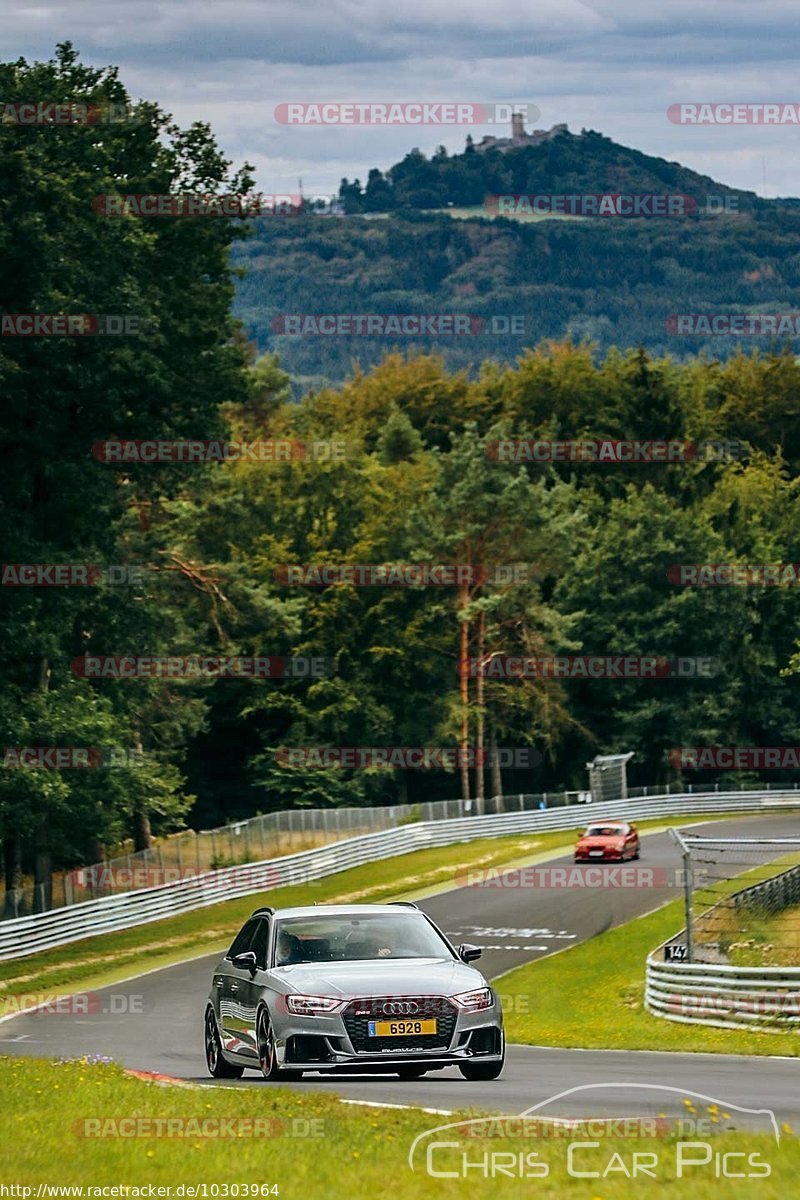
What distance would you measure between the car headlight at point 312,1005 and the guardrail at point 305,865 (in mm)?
27745

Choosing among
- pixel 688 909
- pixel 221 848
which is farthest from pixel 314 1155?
pixel 221 848

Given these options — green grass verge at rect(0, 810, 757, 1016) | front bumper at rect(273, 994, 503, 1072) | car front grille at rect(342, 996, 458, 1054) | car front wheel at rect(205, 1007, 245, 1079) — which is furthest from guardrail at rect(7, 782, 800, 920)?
car front grille at rect(342, 996, 458, 1054)

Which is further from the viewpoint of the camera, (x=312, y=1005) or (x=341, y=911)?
(x=341, y=911)

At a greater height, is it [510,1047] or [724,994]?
[510,1047]

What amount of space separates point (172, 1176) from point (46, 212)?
3231 cm

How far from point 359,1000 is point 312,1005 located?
1.26 ft

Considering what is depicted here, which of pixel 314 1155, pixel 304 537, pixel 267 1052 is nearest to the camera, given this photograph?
pixel 314 1155

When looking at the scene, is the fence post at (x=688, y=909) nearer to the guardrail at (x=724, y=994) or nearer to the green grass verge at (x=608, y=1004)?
the guardrail at (x=724, y=994)

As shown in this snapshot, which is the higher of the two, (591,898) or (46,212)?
(46,212)

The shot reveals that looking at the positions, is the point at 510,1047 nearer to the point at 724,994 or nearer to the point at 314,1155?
the point at 724,994

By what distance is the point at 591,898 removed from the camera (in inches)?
1882

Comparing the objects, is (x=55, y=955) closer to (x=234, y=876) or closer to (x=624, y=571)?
(x=234, y=876)

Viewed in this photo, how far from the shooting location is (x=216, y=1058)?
56.4 ft

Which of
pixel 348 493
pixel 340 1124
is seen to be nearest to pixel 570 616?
pixel 348 493
